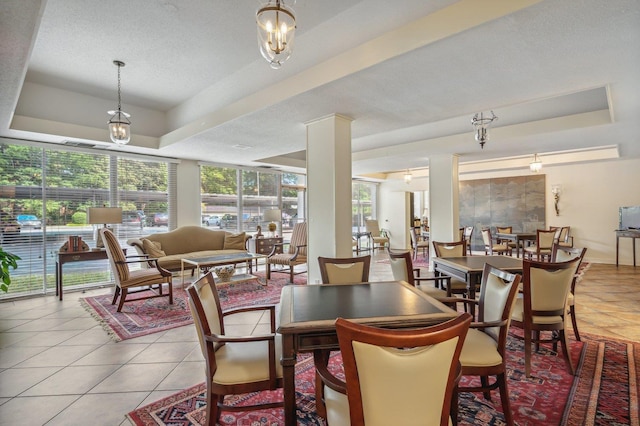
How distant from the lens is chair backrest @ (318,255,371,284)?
273cm

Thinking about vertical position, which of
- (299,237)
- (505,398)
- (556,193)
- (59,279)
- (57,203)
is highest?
(556,193)

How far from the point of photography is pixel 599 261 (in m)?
7.56

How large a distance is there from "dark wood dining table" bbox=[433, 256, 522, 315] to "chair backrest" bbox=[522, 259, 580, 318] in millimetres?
373

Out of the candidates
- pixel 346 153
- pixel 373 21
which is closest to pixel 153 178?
pixel 346 153

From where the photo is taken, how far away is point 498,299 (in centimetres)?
196

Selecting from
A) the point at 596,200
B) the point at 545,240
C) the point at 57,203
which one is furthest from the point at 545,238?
the point at 57,203

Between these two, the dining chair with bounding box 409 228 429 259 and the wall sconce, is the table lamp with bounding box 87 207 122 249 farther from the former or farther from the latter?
the wall sconce

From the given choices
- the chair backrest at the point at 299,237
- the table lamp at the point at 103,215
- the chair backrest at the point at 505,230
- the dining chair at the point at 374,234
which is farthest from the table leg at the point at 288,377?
the chair backrest at the point at 505,230

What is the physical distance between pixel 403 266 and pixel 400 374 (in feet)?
6.70

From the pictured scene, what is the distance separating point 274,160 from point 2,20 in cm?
574

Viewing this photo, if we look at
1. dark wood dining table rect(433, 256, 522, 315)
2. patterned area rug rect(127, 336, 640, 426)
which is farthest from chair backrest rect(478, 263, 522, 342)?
dark wood dining table rect(433, 256, 522, 315)

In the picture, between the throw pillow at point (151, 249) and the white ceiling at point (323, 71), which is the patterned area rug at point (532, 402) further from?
the throw pillow at point (151, 249)

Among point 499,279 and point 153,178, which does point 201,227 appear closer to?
point 153,178

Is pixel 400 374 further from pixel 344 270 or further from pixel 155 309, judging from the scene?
pixel 155 309
